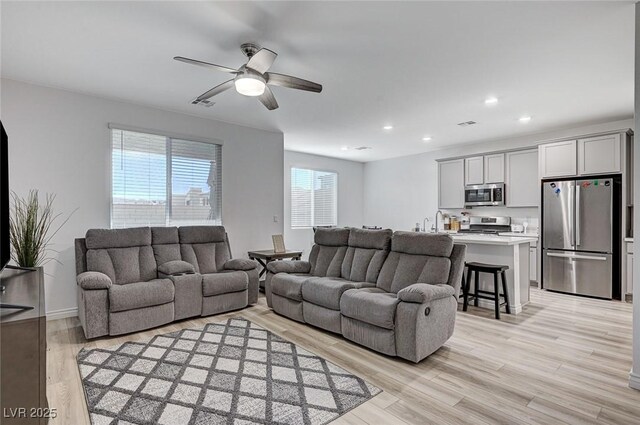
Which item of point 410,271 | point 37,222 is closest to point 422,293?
point 410,271

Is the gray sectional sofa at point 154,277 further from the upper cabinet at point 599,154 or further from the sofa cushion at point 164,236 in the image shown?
the upper cabinet at point 599,154

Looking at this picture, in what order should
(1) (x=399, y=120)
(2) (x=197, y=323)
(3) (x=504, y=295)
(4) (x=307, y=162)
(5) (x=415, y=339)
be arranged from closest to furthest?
(5) (x=415, y=339), (2) (x=197, y=323), (3) (x=504, y=295), (1) (x=399, y=120), (4) (x=307, y=162)

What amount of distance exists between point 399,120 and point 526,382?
12.2ft

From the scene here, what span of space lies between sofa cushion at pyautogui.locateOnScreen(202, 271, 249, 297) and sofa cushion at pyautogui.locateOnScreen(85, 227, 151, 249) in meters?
0.92

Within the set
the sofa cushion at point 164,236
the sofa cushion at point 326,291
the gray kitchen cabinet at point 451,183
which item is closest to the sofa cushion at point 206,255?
the sofa cushion at point 164,236

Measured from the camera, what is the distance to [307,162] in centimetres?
753

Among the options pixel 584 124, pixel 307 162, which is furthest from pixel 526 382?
pixel 307 162

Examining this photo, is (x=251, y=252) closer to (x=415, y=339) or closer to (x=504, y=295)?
(x=415, y=339)

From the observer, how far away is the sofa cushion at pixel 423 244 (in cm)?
315

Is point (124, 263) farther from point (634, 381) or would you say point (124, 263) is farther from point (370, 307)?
point (634, 381)

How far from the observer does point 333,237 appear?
4223 mm

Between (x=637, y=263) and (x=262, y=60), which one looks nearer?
(x=637, y=263)

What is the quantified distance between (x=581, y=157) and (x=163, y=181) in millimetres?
6291

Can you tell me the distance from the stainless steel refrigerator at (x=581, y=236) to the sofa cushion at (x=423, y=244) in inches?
125
